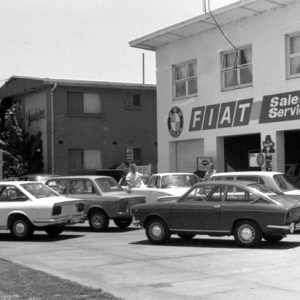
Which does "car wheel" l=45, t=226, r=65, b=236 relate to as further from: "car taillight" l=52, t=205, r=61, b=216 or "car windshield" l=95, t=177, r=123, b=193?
"car windshield" l=95, t=177, r=123, b=193

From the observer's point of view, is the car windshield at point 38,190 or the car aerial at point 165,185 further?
the car aerial at point 165,185

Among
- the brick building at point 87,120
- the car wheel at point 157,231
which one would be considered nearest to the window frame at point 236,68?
the car wheel at point 157,231

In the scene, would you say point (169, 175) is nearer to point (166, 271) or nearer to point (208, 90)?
point (208, 90)

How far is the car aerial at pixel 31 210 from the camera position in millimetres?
13641

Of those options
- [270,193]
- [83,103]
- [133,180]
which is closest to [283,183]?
[270,193]

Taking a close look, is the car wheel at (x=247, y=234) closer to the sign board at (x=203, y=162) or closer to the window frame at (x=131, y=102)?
the sign board at (x=203, y=162)

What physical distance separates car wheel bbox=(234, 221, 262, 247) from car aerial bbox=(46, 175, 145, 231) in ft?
14.5

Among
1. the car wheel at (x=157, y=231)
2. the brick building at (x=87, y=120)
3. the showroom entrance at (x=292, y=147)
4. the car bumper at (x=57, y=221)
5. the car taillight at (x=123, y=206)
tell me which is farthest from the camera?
the brick building at (x=87, y=120)

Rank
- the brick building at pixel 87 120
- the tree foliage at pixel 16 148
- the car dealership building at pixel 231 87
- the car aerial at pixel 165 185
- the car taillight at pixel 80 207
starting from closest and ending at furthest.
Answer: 1. the car taillight at pixel 80 207
2. the car aerial at pixel 165 185
3. the car dealership building at pixel 231 87
4. the brick building at pixel 87 120
5. the tree foliage at pixel 16 148

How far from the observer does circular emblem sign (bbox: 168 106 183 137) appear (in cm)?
2308

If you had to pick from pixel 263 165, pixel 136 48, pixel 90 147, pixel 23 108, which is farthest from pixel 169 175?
pixel 23 108

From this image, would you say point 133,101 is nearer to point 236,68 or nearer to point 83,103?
point 83,103

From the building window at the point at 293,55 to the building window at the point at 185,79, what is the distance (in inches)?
180

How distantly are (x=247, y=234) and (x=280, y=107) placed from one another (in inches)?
328
